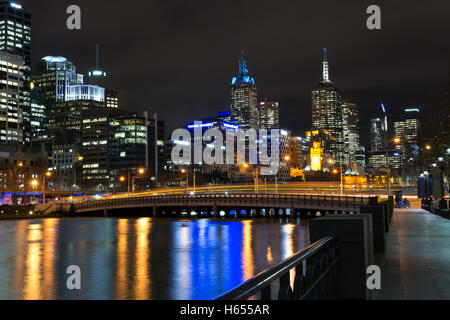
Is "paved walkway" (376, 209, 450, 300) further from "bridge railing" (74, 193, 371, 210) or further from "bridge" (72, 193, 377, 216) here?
"bridge railing" (74, 193, 371, 210)

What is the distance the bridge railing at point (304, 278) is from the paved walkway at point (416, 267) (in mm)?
2646

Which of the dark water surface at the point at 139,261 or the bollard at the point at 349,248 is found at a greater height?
the bollard at the point at 349,248

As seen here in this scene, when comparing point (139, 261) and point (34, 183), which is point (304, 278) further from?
point (34, 183)

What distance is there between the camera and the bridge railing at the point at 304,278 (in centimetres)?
542

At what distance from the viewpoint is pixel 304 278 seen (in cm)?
766

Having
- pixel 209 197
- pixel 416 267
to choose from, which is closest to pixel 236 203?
pixel 209 197

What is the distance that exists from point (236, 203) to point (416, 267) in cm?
8382

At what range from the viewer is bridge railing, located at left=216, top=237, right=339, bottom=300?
542cm

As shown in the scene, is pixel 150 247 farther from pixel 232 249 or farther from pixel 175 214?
pixel 175 214

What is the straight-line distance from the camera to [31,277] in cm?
3447

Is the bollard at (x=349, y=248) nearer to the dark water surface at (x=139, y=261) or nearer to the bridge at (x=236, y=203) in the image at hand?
the dark water surface at (x=139, y=261)

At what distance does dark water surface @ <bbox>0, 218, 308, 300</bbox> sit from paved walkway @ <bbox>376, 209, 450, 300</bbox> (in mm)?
10676

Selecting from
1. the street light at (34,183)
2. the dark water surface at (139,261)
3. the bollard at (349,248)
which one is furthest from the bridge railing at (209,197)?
the bollard at (349,248)
